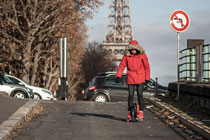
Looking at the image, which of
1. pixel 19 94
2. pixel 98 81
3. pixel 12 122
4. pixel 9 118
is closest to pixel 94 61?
pixel 19 94

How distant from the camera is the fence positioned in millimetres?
14430

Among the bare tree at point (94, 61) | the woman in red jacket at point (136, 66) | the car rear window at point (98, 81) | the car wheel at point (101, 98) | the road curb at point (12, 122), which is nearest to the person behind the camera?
the road curb at point (12, 122)

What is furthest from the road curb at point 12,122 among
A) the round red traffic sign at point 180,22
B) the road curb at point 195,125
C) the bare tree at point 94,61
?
the bare tree at point 94,61

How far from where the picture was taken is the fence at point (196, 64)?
14.4 metres

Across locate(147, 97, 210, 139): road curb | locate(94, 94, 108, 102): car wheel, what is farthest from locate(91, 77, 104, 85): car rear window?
locate(147, 97, 210, 139): road curb

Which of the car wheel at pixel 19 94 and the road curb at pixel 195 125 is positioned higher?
the road curb at pixel 195 125

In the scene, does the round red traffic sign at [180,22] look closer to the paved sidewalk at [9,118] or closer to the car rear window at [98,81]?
the paved sidewalk at [9,118]

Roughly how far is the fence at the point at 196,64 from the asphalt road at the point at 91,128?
10.7ft

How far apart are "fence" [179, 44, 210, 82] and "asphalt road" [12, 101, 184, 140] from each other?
10.7 ft

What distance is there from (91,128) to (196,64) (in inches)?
285

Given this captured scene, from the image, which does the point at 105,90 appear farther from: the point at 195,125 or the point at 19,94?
the point at 195,125

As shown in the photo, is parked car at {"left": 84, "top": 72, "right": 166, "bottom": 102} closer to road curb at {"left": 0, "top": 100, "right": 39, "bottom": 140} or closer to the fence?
the fence

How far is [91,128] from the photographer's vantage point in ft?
29.8

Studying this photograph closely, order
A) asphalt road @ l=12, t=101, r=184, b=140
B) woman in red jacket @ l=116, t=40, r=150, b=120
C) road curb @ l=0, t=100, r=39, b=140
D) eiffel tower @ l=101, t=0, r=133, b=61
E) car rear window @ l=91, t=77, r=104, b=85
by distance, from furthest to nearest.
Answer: eiffel tower @ l=101, t=0, r=133, b=61
car rear window @ l=91, t=77, r=104, b=85
woman in red jacket @ l=116, t=40, r=150, b=120
asphalt road @ l=12, t=101, r=184, b=140
road curb @ l=0, t=100, r=39, b=140
